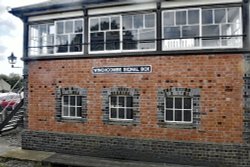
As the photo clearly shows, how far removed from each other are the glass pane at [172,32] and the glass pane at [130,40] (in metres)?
1.03

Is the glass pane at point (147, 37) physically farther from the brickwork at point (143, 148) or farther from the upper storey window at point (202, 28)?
the brickwork at point (143, 148)

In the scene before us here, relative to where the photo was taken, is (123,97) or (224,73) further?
(123,97)

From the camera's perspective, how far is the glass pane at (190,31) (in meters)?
9.15

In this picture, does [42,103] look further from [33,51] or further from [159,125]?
[159,125]

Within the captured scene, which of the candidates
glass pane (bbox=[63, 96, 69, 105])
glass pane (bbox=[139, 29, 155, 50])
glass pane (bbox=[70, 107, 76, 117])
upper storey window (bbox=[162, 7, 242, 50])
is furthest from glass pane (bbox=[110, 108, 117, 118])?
upper storey window (bbox=[162, 7, 242, 50])

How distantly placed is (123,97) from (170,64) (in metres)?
1.97

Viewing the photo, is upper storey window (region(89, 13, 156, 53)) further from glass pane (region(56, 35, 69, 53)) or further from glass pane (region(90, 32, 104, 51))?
glass pane (region(56, 35, 69, 53))

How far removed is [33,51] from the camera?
11.1m

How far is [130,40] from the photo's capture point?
9.74m

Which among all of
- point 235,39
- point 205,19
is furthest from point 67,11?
point 235,39

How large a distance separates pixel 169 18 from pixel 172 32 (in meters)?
0.47

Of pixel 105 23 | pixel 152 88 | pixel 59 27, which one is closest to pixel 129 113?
pixel 152 88

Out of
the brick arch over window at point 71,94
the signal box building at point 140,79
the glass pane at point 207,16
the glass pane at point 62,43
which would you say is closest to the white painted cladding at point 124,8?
the signal box building at point 140,79

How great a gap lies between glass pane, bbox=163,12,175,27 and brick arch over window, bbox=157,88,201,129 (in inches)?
85.9
